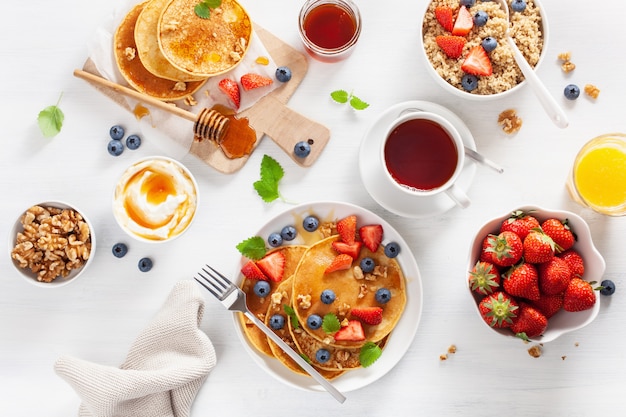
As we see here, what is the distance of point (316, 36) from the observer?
2.01 metres

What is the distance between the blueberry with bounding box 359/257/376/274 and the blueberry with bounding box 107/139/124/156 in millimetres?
895

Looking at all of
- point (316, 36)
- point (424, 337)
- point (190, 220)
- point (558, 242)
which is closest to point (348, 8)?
point (316, 36)

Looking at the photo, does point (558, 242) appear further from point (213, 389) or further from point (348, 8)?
point (213, 389)

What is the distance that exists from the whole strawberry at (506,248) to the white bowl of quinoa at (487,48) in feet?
1.46

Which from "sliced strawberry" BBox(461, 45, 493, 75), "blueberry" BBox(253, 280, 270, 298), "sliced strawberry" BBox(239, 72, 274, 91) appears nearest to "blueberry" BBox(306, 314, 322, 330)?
"blueberry" BBox(253, 280, 270, 298)

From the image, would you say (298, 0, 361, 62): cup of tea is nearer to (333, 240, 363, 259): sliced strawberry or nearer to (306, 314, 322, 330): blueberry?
(333, 240, 363, 259): sliced strawberry

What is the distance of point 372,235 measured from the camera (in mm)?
1912

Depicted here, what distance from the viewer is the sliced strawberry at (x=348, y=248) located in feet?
6.27

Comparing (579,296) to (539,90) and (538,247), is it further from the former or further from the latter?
(539,90)

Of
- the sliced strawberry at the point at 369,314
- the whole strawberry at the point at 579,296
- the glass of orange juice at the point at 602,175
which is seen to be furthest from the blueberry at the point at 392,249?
the glass of orange juice at the point at 602,175

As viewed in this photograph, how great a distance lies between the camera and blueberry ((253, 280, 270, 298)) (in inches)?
A: 75.2

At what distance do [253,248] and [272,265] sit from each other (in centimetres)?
8

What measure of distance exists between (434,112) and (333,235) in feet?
1.70

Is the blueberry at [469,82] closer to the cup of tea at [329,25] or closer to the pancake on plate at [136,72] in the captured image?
the cup of tea at [329,25]
